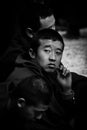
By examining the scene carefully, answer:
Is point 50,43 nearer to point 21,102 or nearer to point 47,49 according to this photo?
point 47,49

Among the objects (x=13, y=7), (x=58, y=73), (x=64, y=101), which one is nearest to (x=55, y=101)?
(x=64, y=101)

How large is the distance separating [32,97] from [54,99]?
1.09 ft

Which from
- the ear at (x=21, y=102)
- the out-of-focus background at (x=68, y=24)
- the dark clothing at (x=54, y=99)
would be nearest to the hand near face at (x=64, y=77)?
the dark clothing at (x=54, y=99)

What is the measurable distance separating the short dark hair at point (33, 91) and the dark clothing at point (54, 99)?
0.24 ft

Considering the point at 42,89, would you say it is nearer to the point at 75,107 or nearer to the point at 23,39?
the point at 75,107

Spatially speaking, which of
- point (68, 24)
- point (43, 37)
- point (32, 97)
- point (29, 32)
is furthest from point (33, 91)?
point (68, 24)

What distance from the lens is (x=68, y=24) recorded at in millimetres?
6203

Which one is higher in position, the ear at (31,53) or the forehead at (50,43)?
the forehead at (50,43)

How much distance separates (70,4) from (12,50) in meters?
3.86

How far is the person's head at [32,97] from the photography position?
2.15m

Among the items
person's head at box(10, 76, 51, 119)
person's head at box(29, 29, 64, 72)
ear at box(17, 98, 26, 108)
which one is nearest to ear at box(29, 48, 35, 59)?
person's head at box(29, 29, 64, 72)

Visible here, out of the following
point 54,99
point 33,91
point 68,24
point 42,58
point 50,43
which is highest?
point 68,24

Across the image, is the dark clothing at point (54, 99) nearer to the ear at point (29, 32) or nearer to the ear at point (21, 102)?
the ear at point (21, 102)

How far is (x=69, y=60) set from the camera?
14.0 ft
